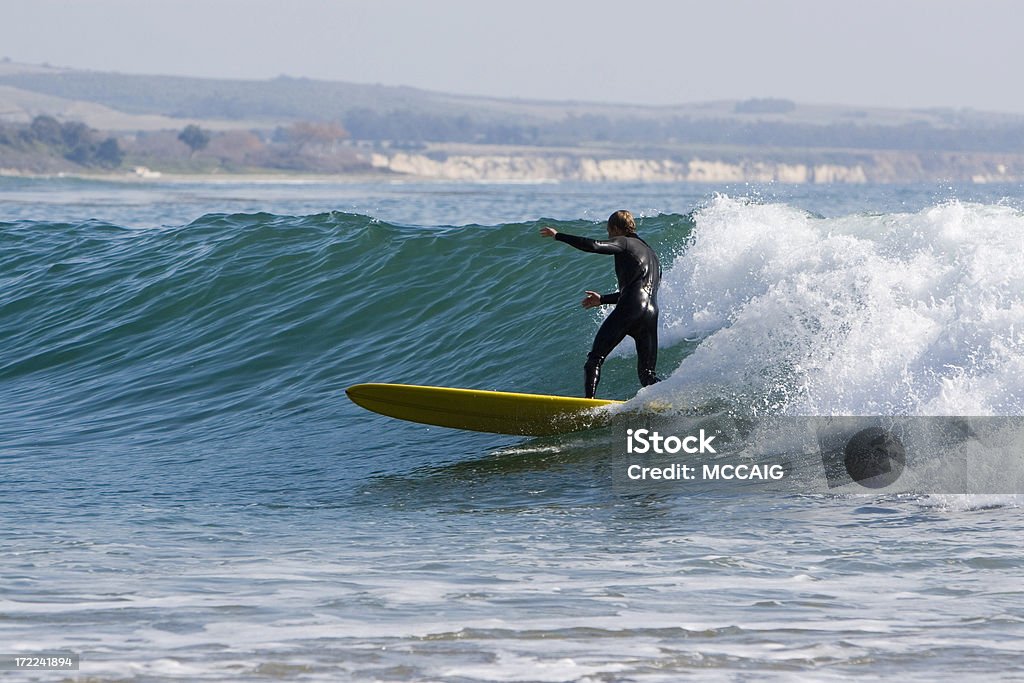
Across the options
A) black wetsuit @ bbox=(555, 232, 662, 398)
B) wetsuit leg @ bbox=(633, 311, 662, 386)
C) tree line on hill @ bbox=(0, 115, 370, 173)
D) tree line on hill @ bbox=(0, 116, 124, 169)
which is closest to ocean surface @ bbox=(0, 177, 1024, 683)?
wetsuit leg @ bbox=(633, 311, 662, 386)

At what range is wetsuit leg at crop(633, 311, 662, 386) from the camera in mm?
10345

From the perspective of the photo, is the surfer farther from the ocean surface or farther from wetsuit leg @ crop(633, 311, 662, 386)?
the ocean surface

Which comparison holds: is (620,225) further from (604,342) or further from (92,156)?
(92,156)

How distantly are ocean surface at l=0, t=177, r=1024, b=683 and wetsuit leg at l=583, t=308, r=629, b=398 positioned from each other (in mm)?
471

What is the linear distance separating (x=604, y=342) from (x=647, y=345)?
15.3 inches

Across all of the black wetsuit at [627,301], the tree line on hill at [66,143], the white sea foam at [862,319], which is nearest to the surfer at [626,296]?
the black wetsuit at [627,301]

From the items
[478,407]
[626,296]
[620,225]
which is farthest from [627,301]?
[478,407]

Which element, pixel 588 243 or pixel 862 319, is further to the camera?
pixel 862 319

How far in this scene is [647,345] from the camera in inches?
411

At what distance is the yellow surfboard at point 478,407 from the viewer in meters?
10.2

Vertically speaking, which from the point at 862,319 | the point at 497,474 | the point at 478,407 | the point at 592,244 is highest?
the point at 592,244

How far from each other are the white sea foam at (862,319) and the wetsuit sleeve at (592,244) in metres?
1.15

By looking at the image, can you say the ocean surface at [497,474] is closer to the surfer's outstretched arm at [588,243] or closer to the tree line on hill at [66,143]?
the surfer's outstretched arm at [588,243]

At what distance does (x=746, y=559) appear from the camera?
24.2 ft
